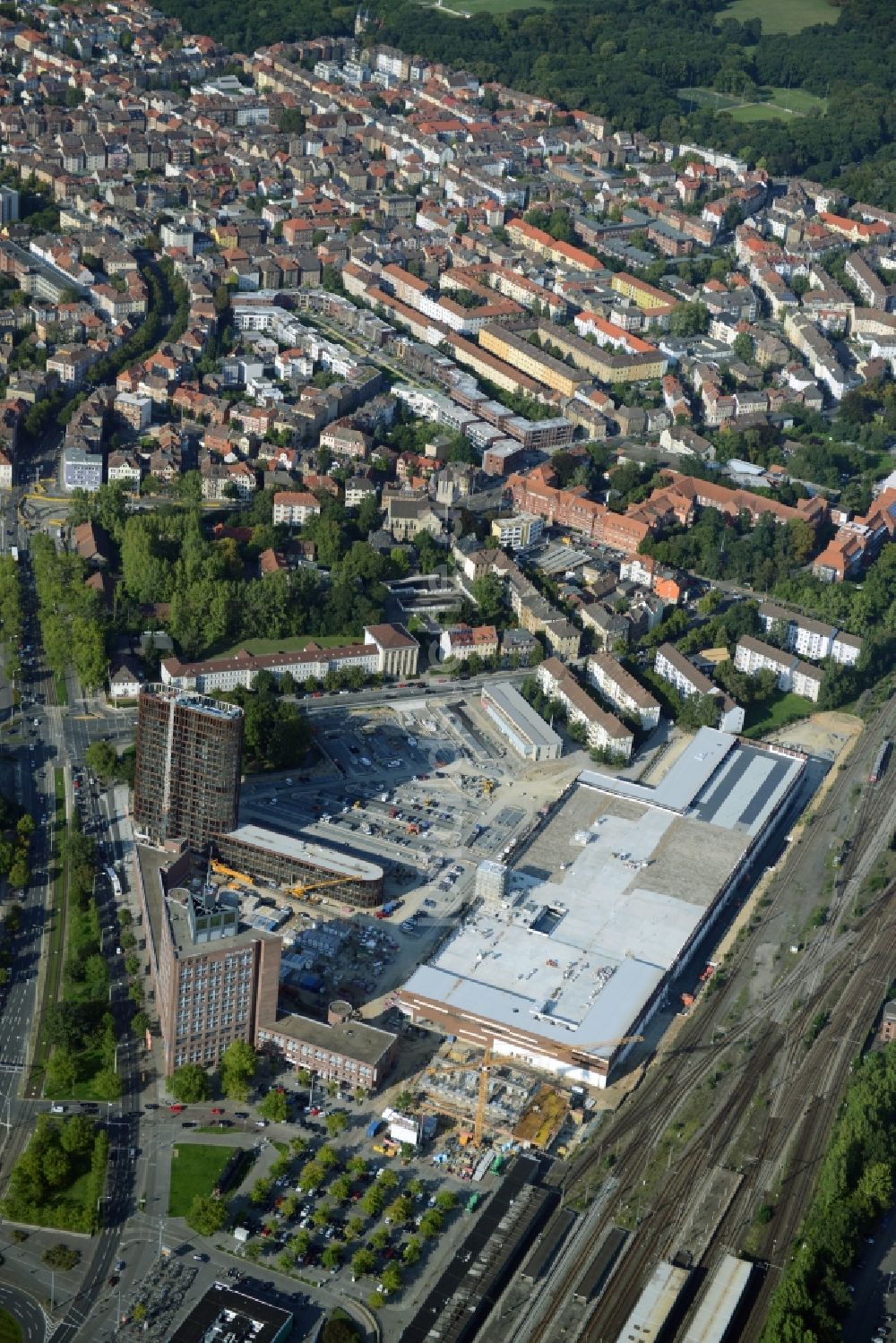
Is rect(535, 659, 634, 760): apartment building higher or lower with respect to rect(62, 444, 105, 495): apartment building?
higher

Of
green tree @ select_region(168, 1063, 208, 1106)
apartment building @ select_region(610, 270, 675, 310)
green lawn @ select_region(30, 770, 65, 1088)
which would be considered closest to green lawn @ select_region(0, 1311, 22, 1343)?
green lawn @ select_region(30, 770, 65, 1088)

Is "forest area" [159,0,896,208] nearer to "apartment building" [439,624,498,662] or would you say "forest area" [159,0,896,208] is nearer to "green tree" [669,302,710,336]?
"green tree" [669,302,710,336]

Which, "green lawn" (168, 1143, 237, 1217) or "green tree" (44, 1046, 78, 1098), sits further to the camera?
"green tree" (44, 1046, 78, 1098)

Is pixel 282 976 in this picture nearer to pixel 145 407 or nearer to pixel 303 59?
pixel 145 407

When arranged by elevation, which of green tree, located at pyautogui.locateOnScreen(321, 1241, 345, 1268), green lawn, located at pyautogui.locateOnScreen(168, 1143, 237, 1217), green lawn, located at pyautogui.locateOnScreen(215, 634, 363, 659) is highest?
green tree, located at pyautogui.locateOnScreen(321, 1241, 345, 1268)

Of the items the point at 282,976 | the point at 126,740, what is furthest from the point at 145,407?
the point at 282,976

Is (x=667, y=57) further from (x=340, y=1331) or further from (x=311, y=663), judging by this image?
(x=340, y=1331)

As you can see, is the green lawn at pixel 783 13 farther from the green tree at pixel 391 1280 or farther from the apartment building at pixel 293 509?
the green tree at pixel 391 1280

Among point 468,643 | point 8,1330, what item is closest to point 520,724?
point 468,643
